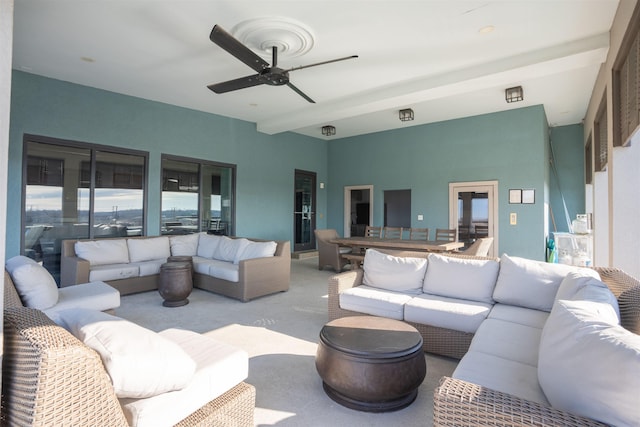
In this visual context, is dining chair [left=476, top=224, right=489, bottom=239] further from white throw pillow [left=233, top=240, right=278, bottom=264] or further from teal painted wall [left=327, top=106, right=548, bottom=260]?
white throw pillow [left=233, top=240, right=278, bottom=264]

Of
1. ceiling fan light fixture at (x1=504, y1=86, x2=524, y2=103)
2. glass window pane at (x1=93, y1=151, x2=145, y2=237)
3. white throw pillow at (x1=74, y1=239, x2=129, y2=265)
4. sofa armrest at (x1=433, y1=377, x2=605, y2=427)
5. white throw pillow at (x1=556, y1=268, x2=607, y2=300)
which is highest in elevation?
ceiling fan light fixture at (x1=504, y1=86, x2=524, y2=103)

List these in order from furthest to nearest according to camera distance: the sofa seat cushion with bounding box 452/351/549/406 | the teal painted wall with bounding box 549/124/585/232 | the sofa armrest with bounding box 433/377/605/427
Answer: the teal painted wall with bounding box 549/124/585/232, the sofa seat cushion with bounding box 452/351/549/406, the sofa armrest with bounding box 433/377/605/427

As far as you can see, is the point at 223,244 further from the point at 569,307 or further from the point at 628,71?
the point at 628,71

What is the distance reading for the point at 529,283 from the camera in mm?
2840

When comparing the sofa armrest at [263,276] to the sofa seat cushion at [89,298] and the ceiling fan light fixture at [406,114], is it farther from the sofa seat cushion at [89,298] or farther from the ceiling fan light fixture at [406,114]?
the ceiling fan light fixture at [406,114]

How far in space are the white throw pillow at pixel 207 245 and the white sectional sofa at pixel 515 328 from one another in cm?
311

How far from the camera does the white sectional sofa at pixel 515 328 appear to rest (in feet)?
3.67

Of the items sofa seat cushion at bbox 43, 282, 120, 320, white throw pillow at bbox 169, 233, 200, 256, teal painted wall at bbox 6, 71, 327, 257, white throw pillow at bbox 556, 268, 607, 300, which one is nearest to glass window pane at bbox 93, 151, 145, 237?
teal painted wall at bbox 6, 71, 327, 257

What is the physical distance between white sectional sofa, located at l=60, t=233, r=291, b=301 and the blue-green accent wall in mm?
966

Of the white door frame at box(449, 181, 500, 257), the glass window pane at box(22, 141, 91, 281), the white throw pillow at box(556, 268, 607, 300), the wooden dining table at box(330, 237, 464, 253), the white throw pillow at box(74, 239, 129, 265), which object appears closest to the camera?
the white throw pillow at box(556, 268, 607, 300)

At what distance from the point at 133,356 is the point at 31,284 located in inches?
90.1

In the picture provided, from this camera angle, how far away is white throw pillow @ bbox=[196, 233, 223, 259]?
231 inches


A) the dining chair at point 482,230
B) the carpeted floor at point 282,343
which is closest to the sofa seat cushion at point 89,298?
the carpeted floor at point 282,343

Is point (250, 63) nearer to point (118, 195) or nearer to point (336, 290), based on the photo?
point (336, 290)
